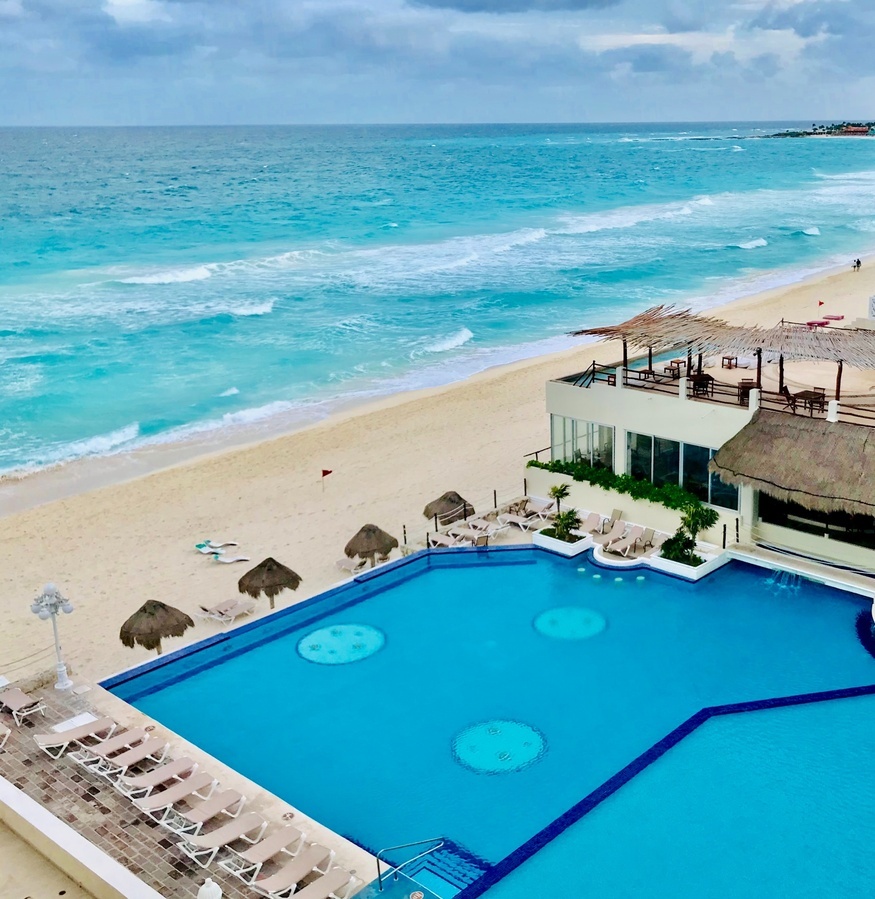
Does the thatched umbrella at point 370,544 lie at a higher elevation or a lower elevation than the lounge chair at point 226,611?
higher

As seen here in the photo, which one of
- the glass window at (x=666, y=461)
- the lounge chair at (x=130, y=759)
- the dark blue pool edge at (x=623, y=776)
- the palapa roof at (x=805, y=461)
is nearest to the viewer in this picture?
the dark blue pool edge at (x=623, y=776)

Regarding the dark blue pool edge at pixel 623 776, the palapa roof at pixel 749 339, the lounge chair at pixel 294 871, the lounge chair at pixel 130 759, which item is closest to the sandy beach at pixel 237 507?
the palapa roof at pixel 749 339

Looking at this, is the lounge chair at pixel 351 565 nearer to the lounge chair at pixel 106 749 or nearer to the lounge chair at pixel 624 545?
the lounge chair at pixel 624 545

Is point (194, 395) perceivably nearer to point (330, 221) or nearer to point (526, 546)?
point (526, 546)

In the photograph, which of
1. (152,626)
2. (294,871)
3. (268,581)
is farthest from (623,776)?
(152,626)

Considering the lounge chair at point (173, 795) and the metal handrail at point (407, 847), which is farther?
the lounge chair at point (173, 795)

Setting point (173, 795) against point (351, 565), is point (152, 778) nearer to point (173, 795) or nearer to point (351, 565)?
point (173, 795)

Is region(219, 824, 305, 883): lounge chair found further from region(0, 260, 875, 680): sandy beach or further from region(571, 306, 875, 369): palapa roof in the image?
region(571, 306, 875, 369): palapa roof
